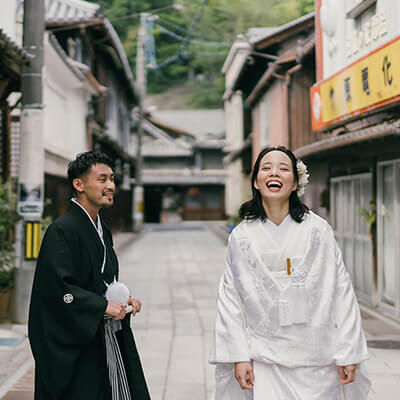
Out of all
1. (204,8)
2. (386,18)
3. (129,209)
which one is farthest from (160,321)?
(129,209)

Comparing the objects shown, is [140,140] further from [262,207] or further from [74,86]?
[262,207]

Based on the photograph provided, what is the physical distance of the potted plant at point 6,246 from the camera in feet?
28.0

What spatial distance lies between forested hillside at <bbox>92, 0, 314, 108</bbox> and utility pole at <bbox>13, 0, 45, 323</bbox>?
6.06m

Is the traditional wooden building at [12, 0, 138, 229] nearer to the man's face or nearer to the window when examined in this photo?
the window

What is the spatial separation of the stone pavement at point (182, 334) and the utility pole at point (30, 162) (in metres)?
1.76

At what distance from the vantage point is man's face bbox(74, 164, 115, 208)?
3451 mm

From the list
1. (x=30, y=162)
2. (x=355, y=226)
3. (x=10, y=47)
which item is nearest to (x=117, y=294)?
(x=30, y=162)

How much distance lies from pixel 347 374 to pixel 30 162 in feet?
19.9

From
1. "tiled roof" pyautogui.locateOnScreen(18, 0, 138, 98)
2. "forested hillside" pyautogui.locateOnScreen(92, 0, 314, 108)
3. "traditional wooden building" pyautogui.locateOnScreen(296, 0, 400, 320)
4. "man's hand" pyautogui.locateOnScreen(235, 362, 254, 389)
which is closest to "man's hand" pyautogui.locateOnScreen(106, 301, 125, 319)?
"man's hand" pyautogui.locateOnScreen(235, 362, 254, 389)

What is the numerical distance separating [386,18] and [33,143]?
5437 mm

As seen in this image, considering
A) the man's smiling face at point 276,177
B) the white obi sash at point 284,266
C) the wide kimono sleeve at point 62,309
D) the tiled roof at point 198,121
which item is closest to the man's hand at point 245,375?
the white obi sash at point 284,266

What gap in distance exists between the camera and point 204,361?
21.5 feet

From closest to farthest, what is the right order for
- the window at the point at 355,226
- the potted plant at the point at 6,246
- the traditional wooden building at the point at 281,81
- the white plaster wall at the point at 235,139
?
the potted plant at the point at 6,246
the window at the point at 355,226
the traditional wooden building at the point at 281,81
the white plaster wall at the point at 235,139

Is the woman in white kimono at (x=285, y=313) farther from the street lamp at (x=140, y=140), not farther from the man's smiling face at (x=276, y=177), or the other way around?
the street lamp at (x=140, y=140)
